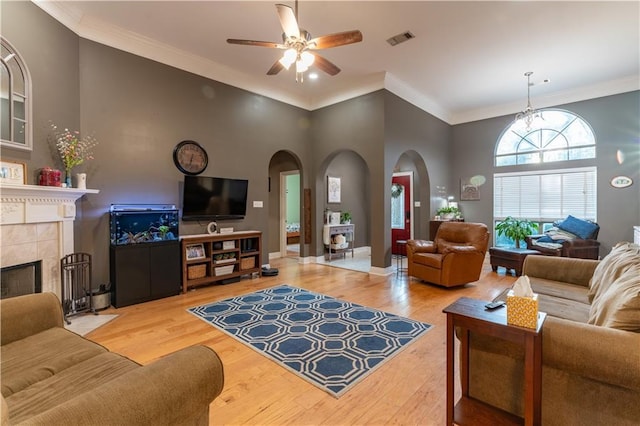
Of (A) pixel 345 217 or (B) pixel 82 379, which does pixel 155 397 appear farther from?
(A) pixel 345 217

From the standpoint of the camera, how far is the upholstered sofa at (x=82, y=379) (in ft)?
2.85

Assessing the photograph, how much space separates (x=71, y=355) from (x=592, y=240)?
7267 mm

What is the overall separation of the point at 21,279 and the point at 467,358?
4.05m

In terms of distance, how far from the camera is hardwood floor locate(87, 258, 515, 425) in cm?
176

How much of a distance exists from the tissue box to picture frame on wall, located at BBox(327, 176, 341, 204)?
18.6 ft

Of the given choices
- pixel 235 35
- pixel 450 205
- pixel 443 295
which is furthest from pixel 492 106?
pixel 235 35

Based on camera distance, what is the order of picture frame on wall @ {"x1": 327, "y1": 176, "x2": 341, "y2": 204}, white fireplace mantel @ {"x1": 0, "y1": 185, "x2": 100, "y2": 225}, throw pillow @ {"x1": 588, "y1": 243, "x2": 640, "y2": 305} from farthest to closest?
picture frame on wall @ {"x1": 327, "y1": 176, "x2": 341, "y2": 204} → white fireplace mantel @ {"x1": 0, "y1": 185, "x2": 100, "y2": 225} → throw pillow @ {"x1": 588, "y1": 243, "x2": 640, "y2": 305}

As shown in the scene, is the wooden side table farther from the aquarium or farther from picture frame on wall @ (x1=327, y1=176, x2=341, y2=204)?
picture frame on wall @ (x1=327, y1=176, x2=341, y2=204)

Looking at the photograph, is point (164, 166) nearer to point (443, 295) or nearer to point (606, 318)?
point (443, 295)

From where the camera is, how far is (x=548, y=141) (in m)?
6.34

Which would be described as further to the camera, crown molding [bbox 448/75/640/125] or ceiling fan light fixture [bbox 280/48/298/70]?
crown molding [bbox 448/75/640/125]

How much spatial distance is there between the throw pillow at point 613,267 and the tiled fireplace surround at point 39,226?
4771mm

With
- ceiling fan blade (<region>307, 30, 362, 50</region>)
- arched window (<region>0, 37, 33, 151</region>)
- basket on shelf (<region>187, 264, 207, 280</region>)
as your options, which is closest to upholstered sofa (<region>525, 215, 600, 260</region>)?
ceiling fan blade (<region>307, 30, 362, 50</region>)

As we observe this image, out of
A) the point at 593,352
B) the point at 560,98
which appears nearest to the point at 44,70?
the point at 593,352
